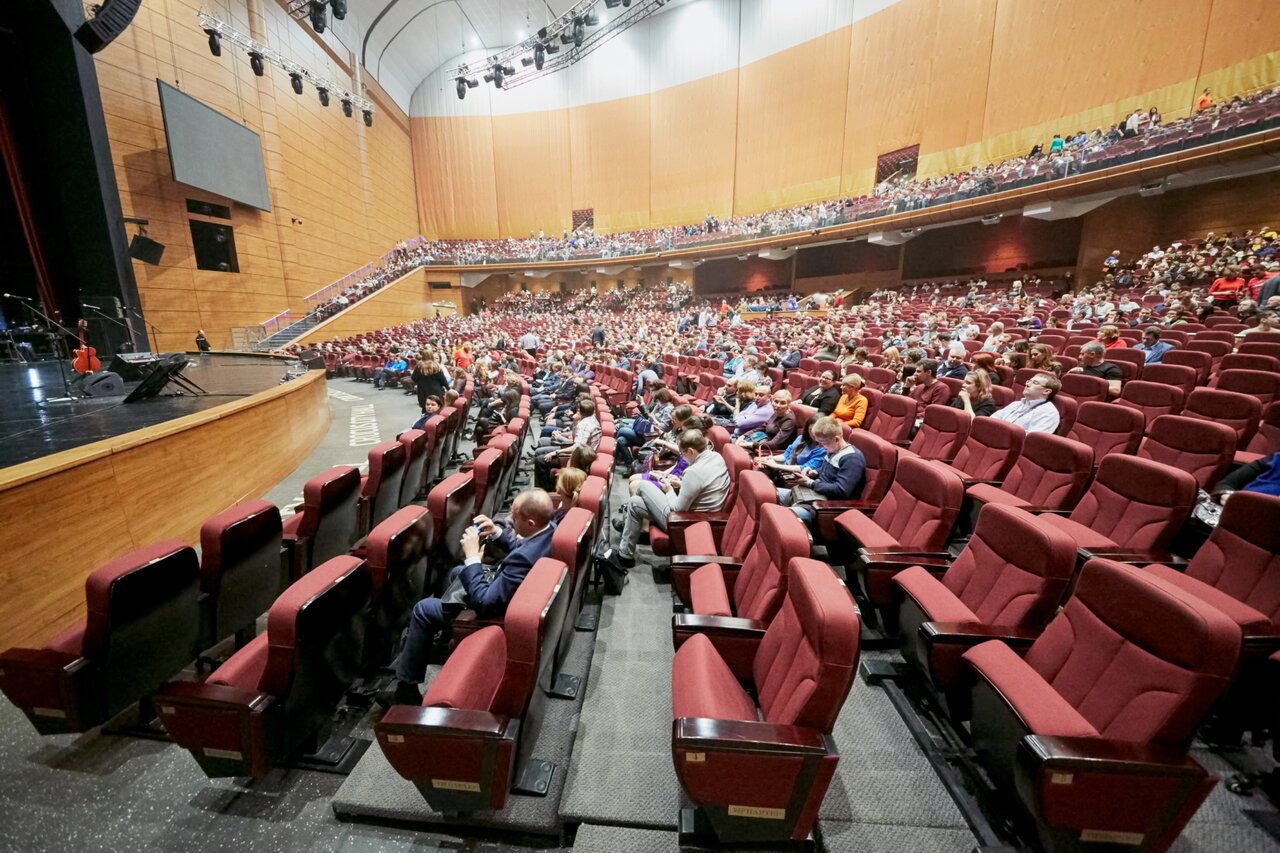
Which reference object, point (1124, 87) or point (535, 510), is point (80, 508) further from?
point (1124, 87)

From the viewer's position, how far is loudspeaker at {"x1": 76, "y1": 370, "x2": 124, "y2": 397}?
17.2 feet

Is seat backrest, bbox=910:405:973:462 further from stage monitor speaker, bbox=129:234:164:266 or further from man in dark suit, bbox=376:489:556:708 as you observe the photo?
stage monitor speaker, bbox=129:234:164:266

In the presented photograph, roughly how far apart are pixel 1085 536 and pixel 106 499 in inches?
184

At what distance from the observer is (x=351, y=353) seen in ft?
44.0

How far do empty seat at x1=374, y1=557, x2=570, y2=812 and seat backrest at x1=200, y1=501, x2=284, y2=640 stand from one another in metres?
1.15

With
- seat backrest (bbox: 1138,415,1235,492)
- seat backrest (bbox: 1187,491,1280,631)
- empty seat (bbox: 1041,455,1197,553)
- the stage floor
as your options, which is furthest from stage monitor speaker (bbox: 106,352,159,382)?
seat backrest (bbox: 1138,415,1235,492)

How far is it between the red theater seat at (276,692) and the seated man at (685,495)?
1.37 m

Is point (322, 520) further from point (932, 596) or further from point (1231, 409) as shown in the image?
point (1231, 409)

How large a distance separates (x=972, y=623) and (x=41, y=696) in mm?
2940

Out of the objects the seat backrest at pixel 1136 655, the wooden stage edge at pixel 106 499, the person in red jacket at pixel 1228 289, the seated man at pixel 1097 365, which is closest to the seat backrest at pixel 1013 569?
the seat backrest at pixel 1136 655

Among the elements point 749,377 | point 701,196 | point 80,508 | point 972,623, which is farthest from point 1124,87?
point 80,508

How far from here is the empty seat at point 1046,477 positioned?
245 centimetres

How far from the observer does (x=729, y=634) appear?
1.71 metres

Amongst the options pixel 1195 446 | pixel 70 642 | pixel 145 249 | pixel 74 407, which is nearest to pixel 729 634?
pixel 70 642
